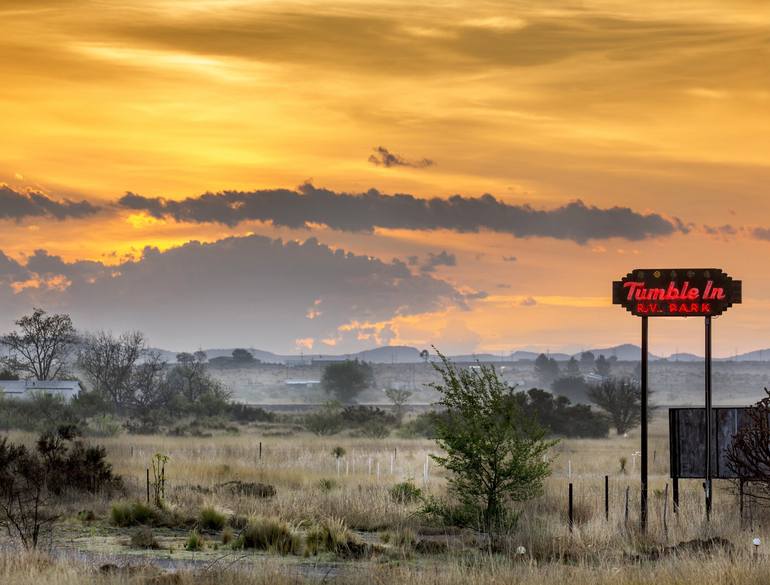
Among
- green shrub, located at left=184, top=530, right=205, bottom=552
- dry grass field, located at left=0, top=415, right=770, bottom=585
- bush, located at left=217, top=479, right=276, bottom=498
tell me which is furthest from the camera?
bush, located at left=217, top=479, right=276, bottom=498

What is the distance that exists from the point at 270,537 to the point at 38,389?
72279 mm

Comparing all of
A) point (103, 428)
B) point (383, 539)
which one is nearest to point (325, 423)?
point (103, 428)

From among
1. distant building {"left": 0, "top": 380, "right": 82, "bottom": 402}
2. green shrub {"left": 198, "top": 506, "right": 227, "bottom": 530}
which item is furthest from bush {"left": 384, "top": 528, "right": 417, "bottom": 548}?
distant building {"left": 0, "top": 380, "right": 82, "bottom": 402}

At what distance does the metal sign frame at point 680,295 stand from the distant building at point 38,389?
219 feet

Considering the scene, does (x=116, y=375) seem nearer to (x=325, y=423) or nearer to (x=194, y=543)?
(x=325, y=423)

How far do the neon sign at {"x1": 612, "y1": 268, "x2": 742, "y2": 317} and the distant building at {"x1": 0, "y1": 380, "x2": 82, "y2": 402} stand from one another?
6694cm

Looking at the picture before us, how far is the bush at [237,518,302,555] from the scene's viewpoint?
24391mm

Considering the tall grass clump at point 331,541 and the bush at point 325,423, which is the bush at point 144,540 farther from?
the bush at point 325,423

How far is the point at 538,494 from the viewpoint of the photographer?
2856 centimetres

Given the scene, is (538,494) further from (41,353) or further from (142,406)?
(41,353)

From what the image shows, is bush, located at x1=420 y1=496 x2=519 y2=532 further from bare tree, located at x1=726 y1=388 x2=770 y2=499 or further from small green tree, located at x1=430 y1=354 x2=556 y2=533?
bare tree, located at x1=726 y1=388 x2=770 y2=499

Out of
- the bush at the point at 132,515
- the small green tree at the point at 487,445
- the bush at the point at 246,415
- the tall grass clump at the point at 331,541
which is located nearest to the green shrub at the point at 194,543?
the tall grass clump at the point at 331,541

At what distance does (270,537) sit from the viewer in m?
24.9

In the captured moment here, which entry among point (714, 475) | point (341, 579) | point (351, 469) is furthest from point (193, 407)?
point (341, 579)
